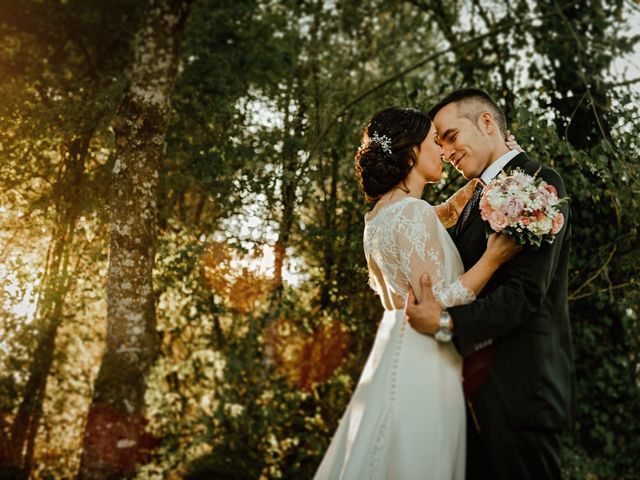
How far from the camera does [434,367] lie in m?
2.57

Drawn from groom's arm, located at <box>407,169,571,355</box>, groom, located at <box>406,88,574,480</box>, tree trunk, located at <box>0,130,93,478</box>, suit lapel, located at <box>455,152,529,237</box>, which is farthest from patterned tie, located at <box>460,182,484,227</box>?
tree trunk, located at <box>0,130,93,478</box>

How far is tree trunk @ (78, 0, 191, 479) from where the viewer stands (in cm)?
390

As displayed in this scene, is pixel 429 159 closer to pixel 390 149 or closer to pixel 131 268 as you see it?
pixel 390 149

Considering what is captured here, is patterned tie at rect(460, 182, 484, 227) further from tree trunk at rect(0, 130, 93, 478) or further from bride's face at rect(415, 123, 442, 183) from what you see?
tree trunk at rect(0, 130, 93, 478)

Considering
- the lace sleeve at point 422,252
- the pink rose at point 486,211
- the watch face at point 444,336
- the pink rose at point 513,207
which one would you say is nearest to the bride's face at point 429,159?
the lace sleeve at point 422,252

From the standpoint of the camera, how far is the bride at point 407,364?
2.46 meters

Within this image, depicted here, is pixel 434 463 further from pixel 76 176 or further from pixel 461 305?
pixel 76 176

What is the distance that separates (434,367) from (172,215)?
160 inches

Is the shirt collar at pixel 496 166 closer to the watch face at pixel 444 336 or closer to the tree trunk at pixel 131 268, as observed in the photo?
the watch face at pixel 444 336

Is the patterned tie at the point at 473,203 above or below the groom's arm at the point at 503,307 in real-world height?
above

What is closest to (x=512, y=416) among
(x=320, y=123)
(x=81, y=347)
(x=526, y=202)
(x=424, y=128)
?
(x=526, y=202)

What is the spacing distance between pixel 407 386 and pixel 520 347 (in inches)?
20.5

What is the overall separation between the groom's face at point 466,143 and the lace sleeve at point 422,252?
1.90ft

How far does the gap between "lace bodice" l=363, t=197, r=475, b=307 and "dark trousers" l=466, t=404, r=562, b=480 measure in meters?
0.60
